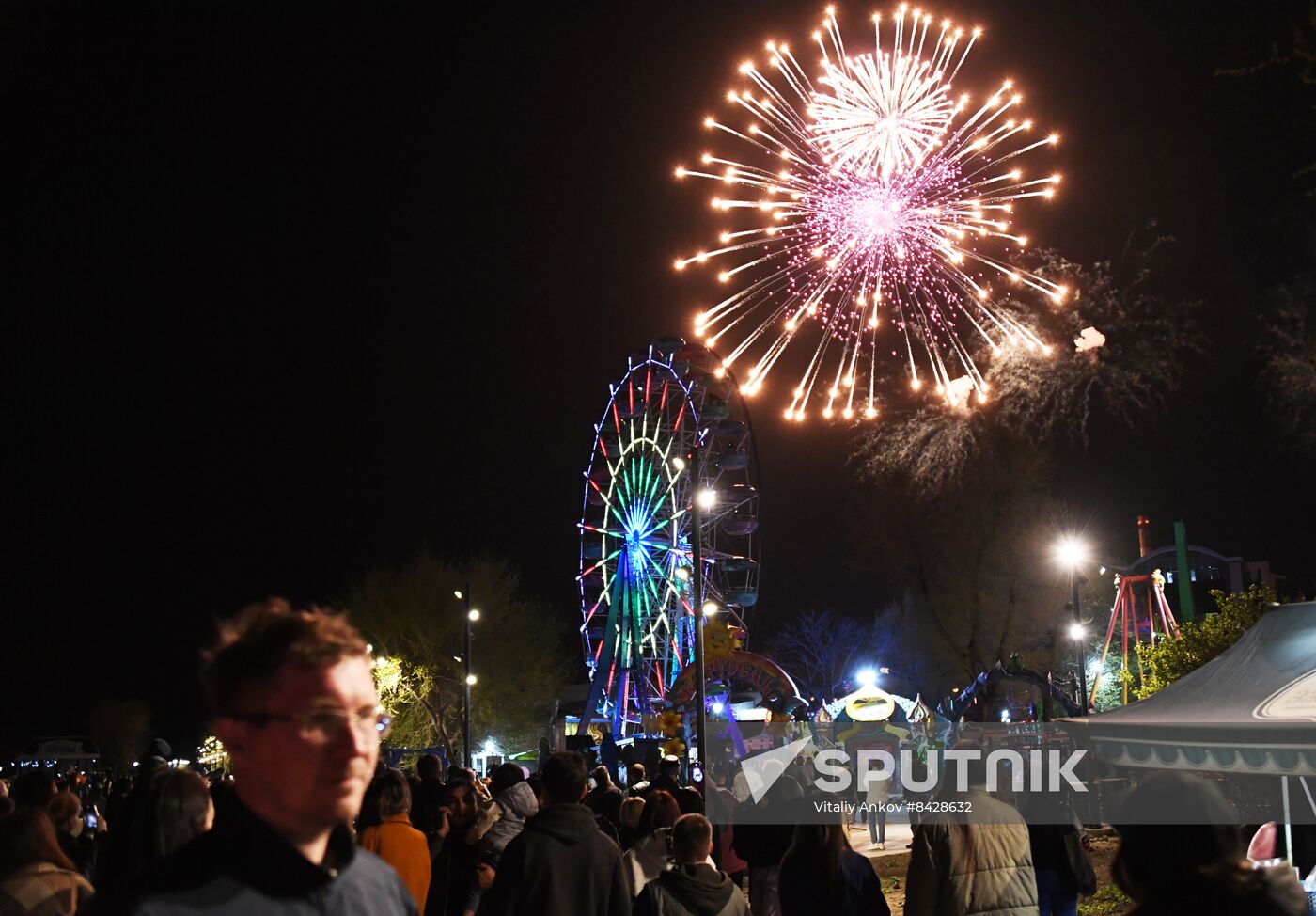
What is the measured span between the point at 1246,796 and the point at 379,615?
48.1 meters

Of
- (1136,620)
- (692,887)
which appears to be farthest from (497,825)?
(1136,620)

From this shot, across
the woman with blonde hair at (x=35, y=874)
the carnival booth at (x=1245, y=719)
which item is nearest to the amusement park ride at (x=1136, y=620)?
the carnival booth at (x=1245, y=719)

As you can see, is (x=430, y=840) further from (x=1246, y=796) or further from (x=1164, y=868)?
(x=1246, y=796)

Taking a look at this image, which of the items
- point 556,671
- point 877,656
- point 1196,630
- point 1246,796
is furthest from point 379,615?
point 1246,796

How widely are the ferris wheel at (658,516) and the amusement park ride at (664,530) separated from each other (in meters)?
0.04

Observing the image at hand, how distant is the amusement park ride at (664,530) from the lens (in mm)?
34875

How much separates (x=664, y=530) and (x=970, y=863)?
30.0m

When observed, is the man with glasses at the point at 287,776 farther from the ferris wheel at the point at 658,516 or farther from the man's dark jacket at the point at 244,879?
the ferris wheel at the point at 658,516

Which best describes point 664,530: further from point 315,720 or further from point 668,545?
point 315,720

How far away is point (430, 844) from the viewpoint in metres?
8.75

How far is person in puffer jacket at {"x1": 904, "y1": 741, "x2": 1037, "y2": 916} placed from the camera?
22.0 ft

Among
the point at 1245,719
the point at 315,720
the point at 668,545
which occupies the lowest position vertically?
the point at 315,720

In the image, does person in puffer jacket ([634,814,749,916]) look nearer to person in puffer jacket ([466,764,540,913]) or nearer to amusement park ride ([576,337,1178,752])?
person in puffer jacket ([466,764,540,913])

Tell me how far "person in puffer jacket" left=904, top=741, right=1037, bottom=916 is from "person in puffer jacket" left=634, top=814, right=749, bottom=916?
1.07m
